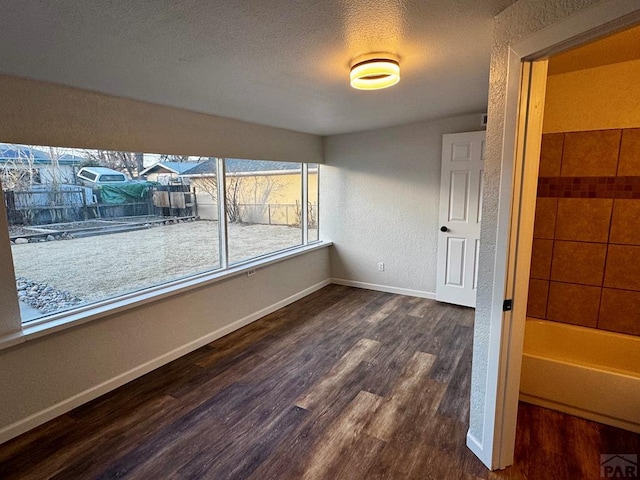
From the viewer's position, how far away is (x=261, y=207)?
4.22 m

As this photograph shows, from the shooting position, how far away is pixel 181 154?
3.00 m

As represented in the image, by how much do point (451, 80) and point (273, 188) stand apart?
2551 mm

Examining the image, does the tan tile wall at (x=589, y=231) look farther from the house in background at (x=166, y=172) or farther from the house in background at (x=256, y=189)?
the house in background at (x=166, y=172)

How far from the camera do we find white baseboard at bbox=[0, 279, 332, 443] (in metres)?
2.15

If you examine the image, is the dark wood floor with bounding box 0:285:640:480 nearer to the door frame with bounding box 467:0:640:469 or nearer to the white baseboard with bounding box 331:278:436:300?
the door frame with bounding box 467:0:640:469

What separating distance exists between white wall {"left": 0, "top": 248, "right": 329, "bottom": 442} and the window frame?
0.07 metres

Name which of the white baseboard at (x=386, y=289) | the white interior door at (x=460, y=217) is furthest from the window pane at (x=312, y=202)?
the white interior door at (x=460, y=217)

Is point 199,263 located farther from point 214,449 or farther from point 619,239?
point 619,239

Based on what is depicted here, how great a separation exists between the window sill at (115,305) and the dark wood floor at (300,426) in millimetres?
610

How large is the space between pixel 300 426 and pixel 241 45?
2.24m

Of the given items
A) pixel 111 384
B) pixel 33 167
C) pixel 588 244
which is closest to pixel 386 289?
pixel 588 244

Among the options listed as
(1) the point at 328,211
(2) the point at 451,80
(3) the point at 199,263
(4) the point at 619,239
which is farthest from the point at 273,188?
(4) the point at 619,239

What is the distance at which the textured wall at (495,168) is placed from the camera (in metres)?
1.41

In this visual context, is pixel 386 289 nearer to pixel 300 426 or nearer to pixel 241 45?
pixel 300 426
